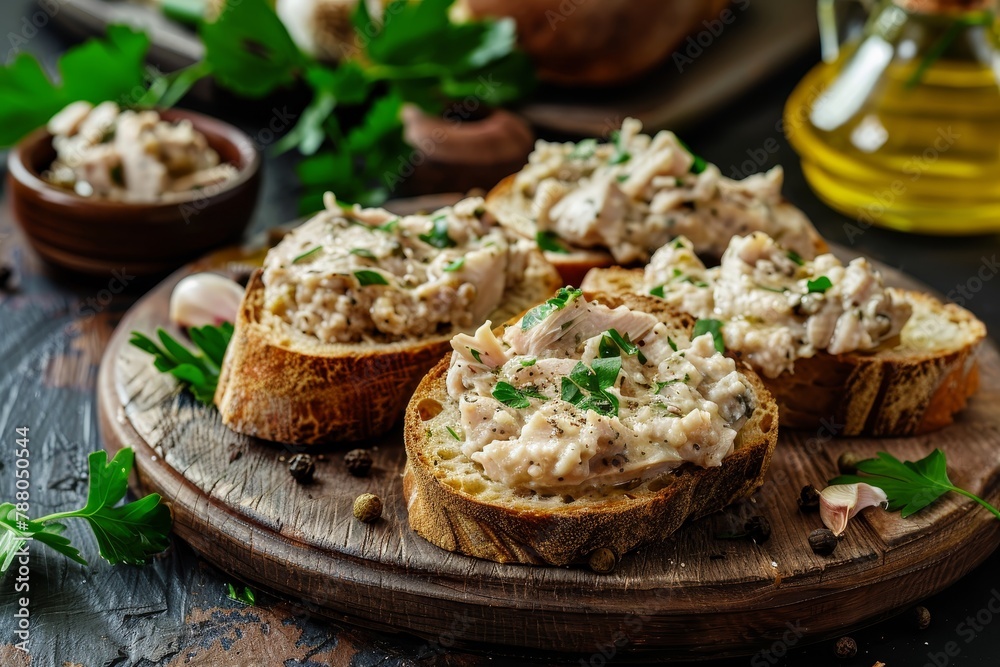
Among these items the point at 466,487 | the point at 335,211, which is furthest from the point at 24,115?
the point at 466,487

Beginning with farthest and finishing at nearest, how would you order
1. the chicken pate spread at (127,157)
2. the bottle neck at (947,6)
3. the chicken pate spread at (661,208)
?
the bottle neck at (947,6), the chicken pate spread at (127,157), the chicken pate spread at (661,208)

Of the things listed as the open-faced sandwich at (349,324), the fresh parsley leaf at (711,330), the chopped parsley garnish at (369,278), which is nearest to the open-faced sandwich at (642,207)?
the open-faced sandwich at (349,324)

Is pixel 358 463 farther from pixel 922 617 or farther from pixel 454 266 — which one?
pixel 922 617

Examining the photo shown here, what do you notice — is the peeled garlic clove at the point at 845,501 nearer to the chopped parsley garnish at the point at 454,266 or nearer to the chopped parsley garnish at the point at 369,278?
the chopped parsley garnish at the point at 454,266

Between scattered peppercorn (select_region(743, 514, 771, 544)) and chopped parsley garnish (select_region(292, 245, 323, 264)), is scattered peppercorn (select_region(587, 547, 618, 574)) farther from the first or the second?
chopped parsley garnish (select_region(292, 245, 323, 264))

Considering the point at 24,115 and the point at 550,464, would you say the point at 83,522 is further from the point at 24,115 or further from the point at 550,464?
the point at 24,115
